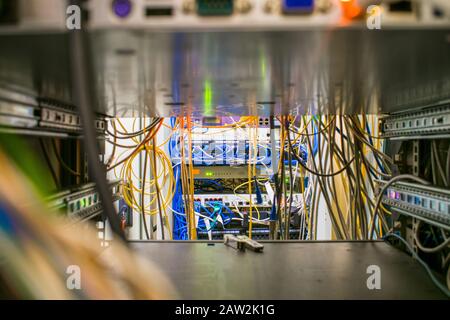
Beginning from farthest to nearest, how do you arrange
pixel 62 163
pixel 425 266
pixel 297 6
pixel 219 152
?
pixel 219 152, pixel 62 163, pixel 425 266, pixel 297 6

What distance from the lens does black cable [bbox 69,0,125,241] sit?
1.18ft

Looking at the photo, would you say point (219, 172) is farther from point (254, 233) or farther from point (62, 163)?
point (62, 163)

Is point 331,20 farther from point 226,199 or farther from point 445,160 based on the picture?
point 226,199

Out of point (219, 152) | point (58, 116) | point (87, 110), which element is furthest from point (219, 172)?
point (87, 110)

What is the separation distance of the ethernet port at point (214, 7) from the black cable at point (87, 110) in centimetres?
13

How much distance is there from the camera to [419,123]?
0.85 m

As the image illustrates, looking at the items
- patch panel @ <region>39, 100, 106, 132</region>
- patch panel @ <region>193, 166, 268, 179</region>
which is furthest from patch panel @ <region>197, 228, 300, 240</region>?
patch panel @ <region>39, 100, 106, 132</region>

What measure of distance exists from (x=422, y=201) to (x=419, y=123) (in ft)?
0.65

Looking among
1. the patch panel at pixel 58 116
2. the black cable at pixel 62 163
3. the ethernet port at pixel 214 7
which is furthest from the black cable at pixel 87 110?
the black cable at pixel 62 163

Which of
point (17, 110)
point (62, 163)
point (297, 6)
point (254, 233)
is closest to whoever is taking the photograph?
point (297, 6)

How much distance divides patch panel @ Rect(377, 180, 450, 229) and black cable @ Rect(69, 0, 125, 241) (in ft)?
2.21

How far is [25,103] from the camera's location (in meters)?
0.68

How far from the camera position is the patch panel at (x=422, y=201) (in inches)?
28.4

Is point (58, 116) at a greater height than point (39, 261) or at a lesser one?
greater
